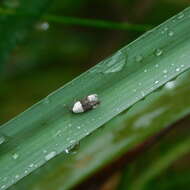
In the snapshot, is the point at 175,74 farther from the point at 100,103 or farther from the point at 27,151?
the point at 27,151

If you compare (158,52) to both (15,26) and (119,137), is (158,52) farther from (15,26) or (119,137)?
(15,26)

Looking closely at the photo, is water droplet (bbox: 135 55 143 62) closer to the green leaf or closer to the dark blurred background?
the green leaf

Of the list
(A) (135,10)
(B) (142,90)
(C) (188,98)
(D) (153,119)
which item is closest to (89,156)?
(D) (153,119)

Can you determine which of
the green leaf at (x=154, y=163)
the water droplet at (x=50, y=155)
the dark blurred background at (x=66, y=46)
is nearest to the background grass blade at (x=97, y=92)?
the water droplet at (x=50, y=155)

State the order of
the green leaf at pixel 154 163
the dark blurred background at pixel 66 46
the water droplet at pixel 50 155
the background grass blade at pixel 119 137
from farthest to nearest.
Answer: the dark blurred background at pixel 66 46
the green leaf at pixel 154 163
the background grass blade at pixel 119 137
the water droplet at pixel 50 155

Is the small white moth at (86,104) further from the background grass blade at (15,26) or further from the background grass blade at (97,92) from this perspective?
the background grass blade at (15,26)

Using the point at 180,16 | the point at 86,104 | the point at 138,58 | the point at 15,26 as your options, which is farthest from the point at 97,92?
the point at 15,26

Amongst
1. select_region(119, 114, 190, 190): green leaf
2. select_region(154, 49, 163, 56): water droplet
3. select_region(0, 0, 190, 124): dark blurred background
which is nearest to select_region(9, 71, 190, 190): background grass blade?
select_region(119, 114, 190, 190): green leaf
